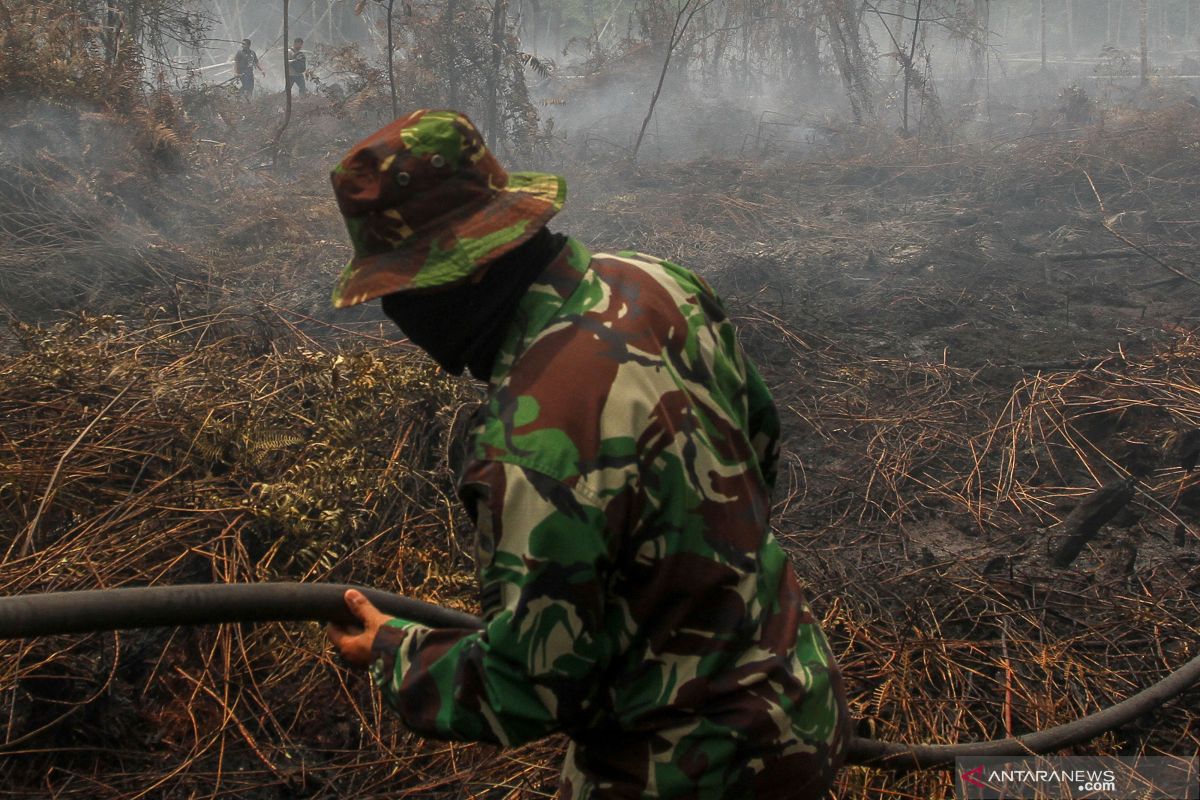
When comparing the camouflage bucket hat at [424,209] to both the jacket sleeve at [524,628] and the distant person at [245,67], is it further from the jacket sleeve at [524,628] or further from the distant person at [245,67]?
the distant person at [245,67]

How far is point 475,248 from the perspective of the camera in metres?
1.32

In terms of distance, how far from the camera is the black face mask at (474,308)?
137 centimetres

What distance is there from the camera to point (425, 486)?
3879 millimetres

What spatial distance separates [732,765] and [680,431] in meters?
0.55

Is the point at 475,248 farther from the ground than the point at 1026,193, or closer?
farther from the ground

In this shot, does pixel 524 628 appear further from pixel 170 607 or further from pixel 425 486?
pixel 425 486

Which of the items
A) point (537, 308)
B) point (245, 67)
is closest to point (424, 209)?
point (537, 308)

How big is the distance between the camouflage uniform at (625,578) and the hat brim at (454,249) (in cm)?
9

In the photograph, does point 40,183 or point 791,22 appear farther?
point 791,22

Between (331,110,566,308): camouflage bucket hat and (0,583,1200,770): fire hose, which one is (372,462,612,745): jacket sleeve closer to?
(331,110,566,308): camouflage bucket hat

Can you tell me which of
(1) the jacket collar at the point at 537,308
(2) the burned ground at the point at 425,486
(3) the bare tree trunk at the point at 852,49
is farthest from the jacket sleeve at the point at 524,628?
(3) the bare tree trunk at the point at 852,49

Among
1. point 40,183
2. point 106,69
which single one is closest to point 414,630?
point 40,183

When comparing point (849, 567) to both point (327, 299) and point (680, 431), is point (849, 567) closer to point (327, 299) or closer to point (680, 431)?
point (680, 431)

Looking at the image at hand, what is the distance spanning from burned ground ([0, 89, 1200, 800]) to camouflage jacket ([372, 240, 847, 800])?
1.42 meters
